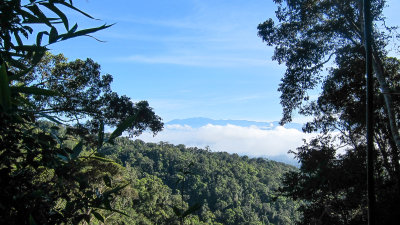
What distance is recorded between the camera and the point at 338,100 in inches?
235

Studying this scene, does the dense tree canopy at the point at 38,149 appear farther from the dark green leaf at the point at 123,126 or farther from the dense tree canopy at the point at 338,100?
the dense tree canopy at the point at 338,100

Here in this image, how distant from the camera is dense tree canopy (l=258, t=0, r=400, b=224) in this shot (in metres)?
5.18

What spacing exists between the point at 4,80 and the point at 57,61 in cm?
761

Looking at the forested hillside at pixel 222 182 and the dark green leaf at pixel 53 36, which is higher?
the dark green leaf at pixel 53 36

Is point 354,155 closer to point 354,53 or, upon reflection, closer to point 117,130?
point 354,53

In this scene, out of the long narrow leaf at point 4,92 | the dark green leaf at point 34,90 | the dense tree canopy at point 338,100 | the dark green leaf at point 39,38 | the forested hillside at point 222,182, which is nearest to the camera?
the long narrow leaf at point 4,92

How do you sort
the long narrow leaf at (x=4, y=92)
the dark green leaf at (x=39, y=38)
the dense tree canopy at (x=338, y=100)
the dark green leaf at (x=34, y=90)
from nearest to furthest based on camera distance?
the long narrow leaf at (x=4, y=92)
the dark green leaf at (x=34, y=90)
the dark green leaf at (x=39, y=38)
the dense tree canopy at (x=338, y=100)

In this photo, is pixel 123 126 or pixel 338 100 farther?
pixel 338 100

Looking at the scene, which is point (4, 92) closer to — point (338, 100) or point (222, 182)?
point (338, 100)

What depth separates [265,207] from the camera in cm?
4000

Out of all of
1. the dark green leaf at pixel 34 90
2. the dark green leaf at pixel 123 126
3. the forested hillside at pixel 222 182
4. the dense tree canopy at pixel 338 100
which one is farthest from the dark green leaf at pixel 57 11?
the forested hillside at pixel 222 182

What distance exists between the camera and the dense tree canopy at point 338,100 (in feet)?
17.0

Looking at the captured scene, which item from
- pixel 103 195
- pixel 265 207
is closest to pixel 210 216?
A: pixel 265 207

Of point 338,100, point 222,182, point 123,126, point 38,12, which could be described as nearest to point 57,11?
point 38,12
